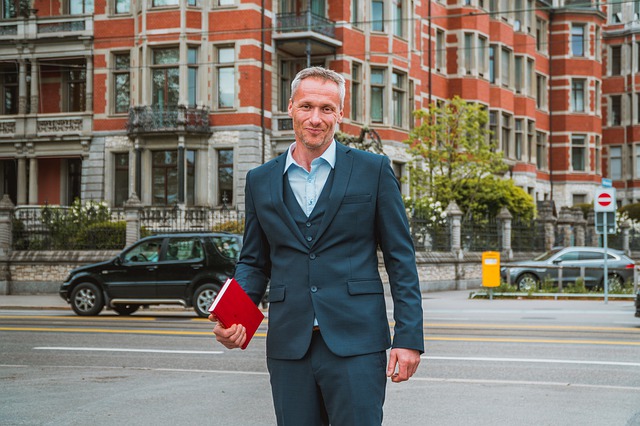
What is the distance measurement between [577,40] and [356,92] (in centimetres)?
2448

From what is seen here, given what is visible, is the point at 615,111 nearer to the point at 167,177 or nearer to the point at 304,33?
the point at 304,33

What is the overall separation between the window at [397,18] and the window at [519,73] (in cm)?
1398

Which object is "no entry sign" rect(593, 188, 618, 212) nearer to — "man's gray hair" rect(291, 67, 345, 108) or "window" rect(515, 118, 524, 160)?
"man's gray hair" rect(291, 67, 345, 108)

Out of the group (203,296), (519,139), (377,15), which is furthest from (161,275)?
(519,139)

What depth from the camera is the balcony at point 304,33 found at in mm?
37000

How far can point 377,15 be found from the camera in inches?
1598

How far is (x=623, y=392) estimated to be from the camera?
366 inches

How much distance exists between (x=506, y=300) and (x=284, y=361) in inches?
919

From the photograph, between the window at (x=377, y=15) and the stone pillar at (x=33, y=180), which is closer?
the stone pillar at (x=33, y=180)

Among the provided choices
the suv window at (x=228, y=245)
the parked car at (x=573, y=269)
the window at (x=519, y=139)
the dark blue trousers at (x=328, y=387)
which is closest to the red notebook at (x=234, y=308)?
the dark blue trousers at (x=328, y=387)

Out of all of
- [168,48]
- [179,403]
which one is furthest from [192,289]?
[168,48]

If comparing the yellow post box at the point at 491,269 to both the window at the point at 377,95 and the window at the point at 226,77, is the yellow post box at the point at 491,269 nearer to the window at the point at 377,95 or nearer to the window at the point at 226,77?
the window at the point at 226,77

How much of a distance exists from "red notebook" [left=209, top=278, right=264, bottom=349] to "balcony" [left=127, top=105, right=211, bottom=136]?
105 ft

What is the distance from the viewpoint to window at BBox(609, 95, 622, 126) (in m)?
64.8
